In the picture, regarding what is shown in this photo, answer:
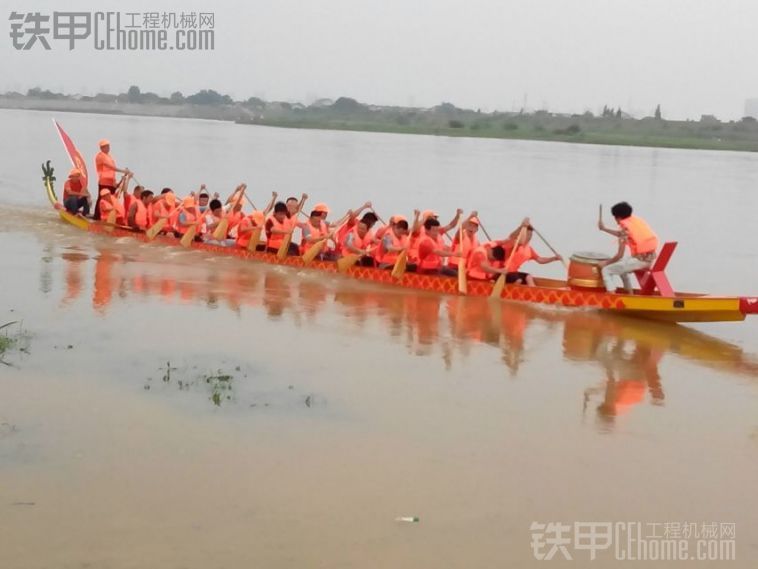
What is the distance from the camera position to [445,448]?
580 centimetres

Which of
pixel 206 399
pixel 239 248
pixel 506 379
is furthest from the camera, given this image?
pixel 239 248

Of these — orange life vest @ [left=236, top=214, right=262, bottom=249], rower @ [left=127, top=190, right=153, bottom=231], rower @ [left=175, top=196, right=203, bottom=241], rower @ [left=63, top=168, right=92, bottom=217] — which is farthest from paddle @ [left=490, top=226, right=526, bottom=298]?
rower @ [left=63, top=168, right=92, bottom=217]

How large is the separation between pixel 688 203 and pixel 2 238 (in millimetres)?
15356

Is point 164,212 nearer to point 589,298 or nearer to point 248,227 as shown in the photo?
point 248,227

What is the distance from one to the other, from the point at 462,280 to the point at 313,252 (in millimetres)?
2115

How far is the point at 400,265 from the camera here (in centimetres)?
1034

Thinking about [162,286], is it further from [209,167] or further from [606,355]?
[209,167]

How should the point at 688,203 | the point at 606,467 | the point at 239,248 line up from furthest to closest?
1. the point at 688,203
2. the point at 239,248
3. the point at 606,467

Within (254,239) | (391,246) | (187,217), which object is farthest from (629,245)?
(187,217)

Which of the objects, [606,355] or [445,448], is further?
[606,355]

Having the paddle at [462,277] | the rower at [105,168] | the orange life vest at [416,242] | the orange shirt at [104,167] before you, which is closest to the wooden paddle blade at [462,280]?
the paddle at [462,277]

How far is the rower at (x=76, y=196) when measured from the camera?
14.9 meters

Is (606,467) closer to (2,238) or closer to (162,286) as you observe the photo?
(162,286)

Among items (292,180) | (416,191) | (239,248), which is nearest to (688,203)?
(416,191)
